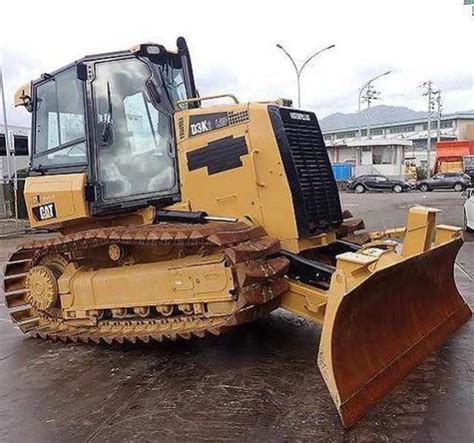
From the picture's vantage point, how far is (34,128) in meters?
6.68

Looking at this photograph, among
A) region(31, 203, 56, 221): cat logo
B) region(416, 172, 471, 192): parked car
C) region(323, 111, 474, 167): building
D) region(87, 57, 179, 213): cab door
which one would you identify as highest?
region(323, 111, 474, 167): building

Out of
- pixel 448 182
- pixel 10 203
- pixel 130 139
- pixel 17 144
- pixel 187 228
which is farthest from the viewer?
pixel 448 182

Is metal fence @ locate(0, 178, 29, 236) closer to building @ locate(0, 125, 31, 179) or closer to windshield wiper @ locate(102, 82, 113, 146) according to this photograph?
building @ locate(0, 125, 31, 179)

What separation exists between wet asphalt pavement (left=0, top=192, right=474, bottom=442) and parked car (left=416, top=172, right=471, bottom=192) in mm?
33965

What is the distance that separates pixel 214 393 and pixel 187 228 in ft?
4.63

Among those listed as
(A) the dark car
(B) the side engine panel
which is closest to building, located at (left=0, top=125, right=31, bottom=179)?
(B) the side engine panel

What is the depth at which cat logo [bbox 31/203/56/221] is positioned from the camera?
6.29m

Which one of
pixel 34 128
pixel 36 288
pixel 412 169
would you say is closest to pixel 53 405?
pixel 36 288

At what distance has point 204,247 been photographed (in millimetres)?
5164

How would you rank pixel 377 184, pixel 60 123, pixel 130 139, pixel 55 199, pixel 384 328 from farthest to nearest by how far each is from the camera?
1. pixel 377 184
2. pixel 60 123
3. pixel 55 199
4. pixel 130 139
5. pixel 384 328

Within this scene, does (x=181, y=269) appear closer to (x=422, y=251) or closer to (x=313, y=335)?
(x=313, y=335)

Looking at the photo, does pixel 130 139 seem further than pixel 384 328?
Yes

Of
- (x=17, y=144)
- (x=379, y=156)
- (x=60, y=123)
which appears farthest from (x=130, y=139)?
(x=379, y=156)

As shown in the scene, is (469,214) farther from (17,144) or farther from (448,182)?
(448,182)
